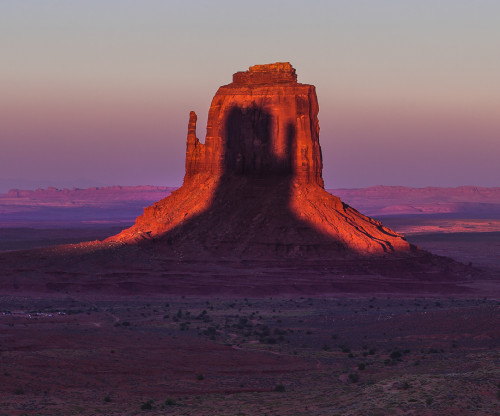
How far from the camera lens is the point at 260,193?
8181 centimetres

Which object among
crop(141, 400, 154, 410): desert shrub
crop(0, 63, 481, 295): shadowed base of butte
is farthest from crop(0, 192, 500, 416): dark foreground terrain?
crop(0, 63, 481, 295): shadowed base of butte

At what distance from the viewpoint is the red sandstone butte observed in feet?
255

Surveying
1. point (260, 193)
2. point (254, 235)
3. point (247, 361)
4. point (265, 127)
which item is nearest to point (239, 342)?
point (247, 361)

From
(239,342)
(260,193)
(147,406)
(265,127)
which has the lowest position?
(239,342)

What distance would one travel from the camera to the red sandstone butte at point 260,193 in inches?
3066

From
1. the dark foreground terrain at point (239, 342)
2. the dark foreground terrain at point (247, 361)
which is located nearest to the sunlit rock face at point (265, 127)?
the dark foreground terrain at point (239, 342)

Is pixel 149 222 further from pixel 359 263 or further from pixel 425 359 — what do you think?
pixel 425 359

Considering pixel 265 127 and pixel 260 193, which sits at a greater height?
pixel 265 127

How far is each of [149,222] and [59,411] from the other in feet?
183

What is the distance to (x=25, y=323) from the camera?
5044 cm

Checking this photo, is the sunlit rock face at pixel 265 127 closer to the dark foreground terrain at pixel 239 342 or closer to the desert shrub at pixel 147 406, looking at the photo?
the dark foreground terrain at pixel 239 342

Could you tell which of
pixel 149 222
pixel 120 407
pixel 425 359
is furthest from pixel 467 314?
pixel 149 222

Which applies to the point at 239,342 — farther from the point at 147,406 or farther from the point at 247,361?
the point at 147,406

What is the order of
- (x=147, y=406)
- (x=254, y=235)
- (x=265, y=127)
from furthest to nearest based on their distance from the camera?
(x=265, y=127) < (x=254, y=235) < (x=147, y=406)
